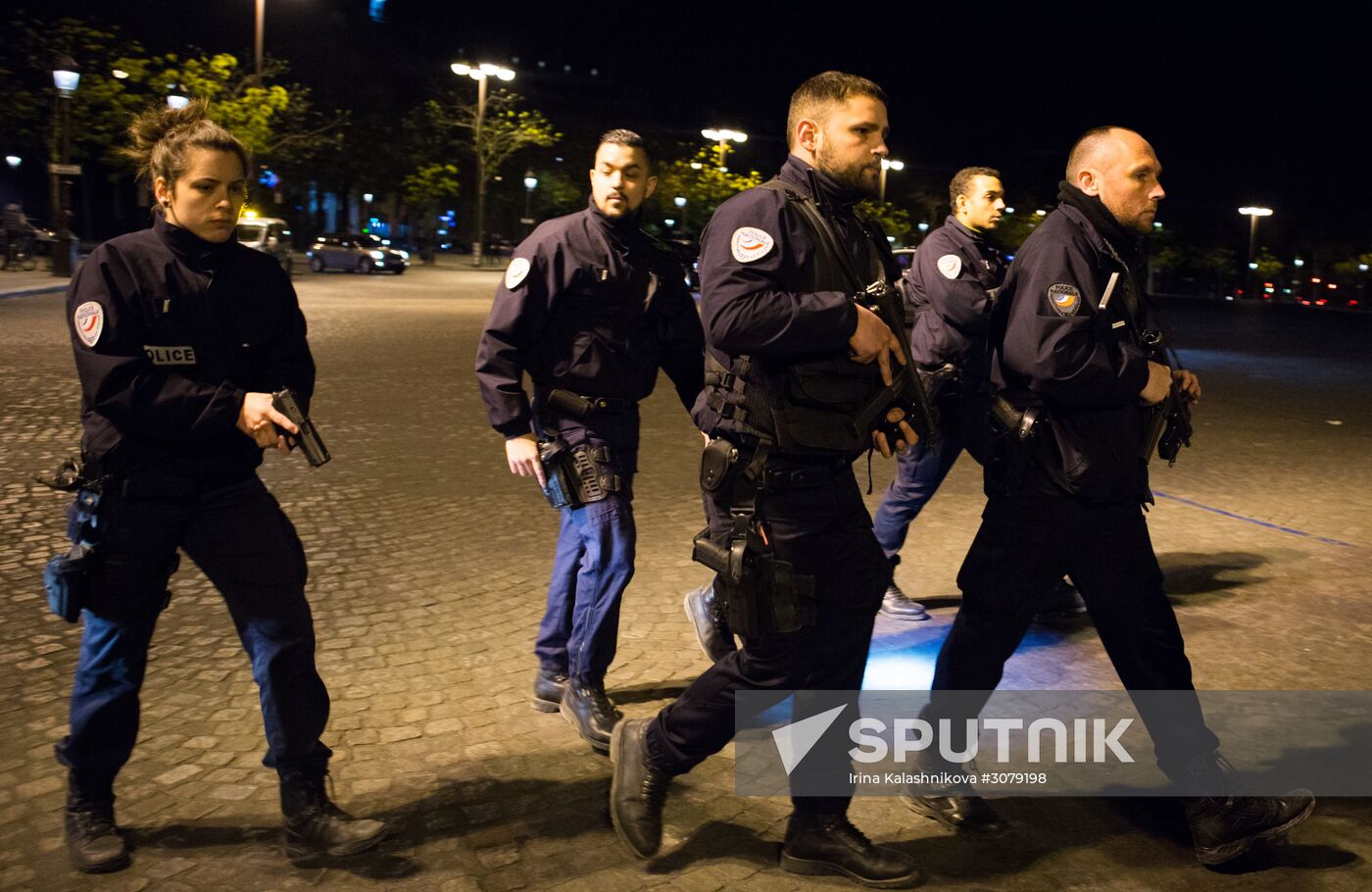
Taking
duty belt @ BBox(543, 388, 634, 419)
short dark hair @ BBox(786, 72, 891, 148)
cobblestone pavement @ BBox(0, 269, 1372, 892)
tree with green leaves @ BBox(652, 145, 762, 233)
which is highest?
tree with green leaves @ BBox(652, 145, 762, 233)

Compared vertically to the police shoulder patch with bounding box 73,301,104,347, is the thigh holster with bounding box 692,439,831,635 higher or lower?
lower

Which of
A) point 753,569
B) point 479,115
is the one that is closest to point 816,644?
point 753,569

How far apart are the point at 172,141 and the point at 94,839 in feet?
5.89

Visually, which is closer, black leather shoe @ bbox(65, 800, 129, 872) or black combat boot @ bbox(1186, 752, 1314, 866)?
black leather shoe @ bbox(65, 800, 129, 872)

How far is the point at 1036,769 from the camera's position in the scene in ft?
12.8

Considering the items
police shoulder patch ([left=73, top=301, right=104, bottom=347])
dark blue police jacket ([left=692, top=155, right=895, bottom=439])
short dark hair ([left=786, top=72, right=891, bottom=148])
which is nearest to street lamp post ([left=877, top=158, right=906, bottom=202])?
short dark hair ([left=786, top=72, right=891, bottom=148])

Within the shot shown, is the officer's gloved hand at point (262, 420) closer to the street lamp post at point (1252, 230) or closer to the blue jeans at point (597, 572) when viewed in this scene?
the blue jeans at point (597, 572)

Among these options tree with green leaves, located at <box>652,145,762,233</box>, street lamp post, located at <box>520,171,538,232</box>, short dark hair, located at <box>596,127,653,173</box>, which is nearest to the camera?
short dark hair, located at <box>596,127,653,173</box>

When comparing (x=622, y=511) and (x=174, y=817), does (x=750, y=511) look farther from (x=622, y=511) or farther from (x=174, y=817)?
(x=174, y=817)

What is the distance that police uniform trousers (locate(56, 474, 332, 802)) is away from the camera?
10.1 feet

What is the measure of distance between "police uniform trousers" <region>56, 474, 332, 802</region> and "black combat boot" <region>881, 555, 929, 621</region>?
116 inches

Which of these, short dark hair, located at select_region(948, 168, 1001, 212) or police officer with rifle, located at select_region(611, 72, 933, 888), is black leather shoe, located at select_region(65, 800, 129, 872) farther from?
short dark hair, located at select_region(948, 168, 1001, 212)

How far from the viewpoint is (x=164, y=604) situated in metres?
3.21

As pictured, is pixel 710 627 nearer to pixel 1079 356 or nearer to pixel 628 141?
pixel 628 141
